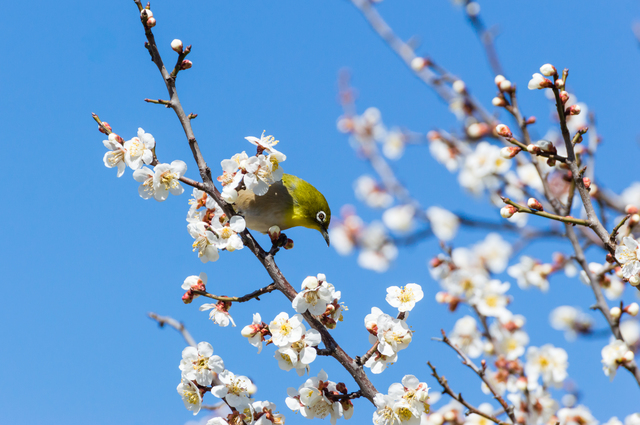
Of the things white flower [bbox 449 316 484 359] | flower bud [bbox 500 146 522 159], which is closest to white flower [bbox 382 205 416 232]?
white flower [bbox 449 316 484 359]

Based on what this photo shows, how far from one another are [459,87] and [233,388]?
4.78 metres

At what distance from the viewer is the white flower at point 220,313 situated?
2926 millimetres

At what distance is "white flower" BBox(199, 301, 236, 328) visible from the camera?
115 inches

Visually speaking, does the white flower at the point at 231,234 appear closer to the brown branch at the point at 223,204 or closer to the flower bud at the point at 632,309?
the brown branch at the point at 223,204

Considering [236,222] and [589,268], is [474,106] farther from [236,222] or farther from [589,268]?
[236,222]

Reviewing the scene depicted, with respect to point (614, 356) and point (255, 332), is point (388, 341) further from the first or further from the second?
point (614, 356)

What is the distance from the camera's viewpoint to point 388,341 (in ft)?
8.82

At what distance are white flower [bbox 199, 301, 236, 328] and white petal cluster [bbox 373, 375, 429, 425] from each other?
3.15ft

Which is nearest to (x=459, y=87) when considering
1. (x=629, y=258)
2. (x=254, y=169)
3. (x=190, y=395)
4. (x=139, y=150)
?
(x=629, y=258)

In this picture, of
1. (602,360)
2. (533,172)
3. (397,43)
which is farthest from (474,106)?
(602,360)

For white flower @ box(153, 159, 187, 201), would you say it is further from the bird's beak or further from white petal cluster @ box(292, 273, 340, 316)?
the bird's beak

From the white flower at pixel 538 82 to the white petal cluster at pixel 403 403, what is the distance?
1943mm

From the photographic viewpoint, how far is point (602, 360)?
4.06 m

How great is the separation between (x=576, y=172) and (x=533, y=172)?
4976 mm
